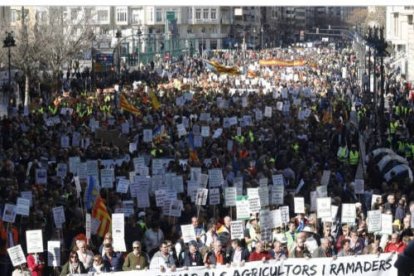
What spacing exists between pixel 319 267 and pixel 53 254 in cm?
321

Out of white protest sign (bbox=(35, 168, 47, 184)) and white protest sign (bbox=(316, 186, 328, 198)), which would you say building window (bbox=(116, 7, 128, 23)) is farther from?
white protest sign (bbox=(316, 186, 328, 198))

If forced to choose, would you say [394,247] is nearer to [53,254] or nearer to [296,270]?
[296,270]

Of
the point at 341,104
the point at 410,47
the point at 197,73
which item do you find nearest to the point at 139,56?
the point at 197,73

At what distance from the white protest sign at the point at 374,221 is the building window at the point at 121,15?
12754 centimetres

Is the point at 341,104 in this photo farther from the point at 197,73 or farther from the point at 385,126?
the point at 197,73

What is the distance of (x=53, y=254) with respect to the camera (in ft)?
48.1

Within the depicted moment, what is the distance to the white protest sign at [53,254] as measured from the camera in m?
14.5

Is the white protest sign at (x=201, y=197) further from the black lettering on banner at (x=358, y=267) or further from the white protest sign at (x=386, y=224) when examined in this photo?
the black lettering on banner at (x=358, y=267)

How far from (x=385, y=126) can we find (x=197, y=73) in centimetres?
3645

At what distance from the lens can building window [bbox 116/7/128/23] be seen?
465 ft

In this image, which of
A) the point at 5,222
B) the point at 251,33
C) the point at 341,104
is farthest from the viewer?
the point at 251,33

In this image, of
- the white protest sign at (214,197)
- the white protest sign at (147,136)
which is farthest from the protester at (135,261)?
the white protest sign at (147,136)

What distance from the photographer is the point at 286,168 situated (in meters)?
22.6

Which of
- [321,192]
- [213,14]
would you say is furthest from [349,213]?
[213,14]
